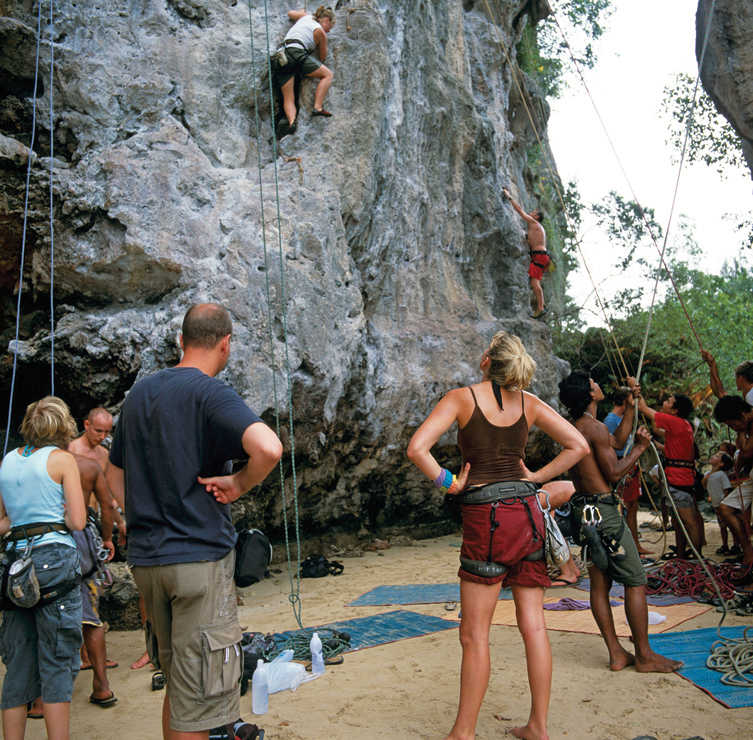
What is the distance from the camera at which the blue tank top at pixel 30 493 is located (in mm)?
3307

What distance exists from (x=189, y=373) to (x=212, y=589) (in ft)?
2.62

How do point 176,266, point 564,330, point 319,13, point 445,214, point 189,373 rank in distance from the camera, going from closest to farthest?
1. point 189,373
2. point 176,266
3. point 319,13
4. point 445,214
5. point 564,330

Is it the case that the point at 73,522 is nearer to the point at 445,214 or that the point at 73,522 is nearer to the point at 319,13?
the point at 319,13

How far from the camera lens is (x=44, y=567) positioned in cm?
325

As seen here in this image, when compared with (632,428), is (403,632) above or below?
below

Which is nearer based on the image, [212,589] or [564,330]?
[212,589]

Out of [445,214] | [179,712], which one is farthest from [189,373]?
[445,214]

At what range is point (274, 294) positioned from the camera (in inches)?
294

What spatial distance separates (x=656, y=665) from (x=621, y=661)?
0.69 feet

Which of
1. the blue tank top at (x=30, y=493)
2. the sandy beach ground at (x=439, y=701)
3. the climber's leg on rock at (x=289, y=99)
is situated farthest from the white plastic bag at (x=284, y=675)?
the climber's leg on rock at (x=289, y=99)

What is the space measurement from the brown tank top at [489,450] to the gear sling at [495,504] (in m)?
0.04

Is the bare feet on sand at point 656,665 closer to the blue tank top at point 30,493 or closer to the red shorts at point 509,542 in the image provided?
the red shorts at point 509,542

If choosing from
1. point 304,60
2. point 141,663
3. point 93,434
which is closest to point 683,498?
point 141,663

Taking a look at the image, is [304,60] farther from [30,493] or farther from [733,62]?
[30,493]
